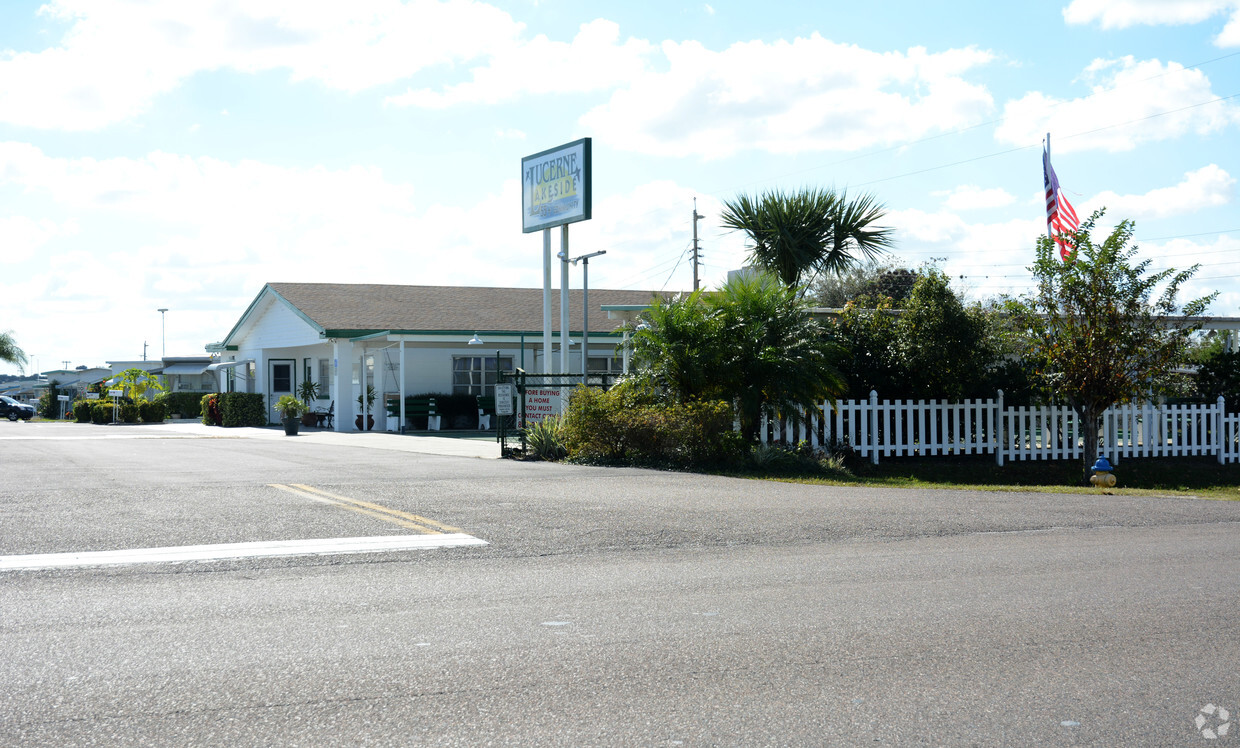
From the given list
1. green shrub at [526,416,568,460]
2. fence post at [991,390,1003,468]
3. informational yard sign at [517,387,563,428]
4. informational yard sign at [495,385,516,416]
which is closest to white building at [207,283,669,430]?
informational yard sign at [495,385,516,416]

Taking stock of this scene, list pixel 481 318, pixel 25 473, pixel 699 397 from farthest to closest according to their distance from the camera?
pixel 481 318 → pixel 699 397 → pixel 25 473

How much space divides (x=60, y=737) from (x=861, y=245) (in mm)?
18907

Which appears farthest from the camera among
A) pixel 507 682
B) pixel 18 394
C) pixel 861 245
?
pixel 18 394

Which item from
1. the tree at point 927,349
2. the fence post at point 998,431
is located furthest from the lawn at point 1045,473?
the tree at point 927,349

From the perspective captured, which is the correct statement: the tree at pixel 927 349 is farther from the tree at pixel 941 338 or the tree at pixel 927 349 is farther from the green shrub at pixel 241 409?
the green shrub at pixel 241 409

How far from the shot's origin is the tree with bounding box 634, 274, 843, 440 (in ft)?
51.7

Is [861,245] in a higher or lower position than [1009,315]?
higher

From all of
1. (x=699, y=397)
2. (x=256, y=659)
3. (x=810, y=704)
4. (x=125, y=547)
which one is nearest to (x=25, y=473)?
(x=125, y=547)

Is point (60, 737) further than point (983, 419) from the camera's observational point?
No

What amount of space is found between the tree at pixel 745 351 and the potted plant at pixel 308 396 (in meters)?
20.3

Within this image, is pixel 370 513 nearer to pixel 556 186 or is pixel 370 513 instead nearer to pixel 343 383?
pixel 556 186

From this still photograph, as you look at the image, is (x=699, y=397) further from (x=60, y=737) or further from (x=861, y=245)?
(x=60, y=737)

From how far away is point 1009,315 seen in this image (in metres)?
16.7

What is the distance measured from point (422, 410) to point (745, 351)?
1610cm
